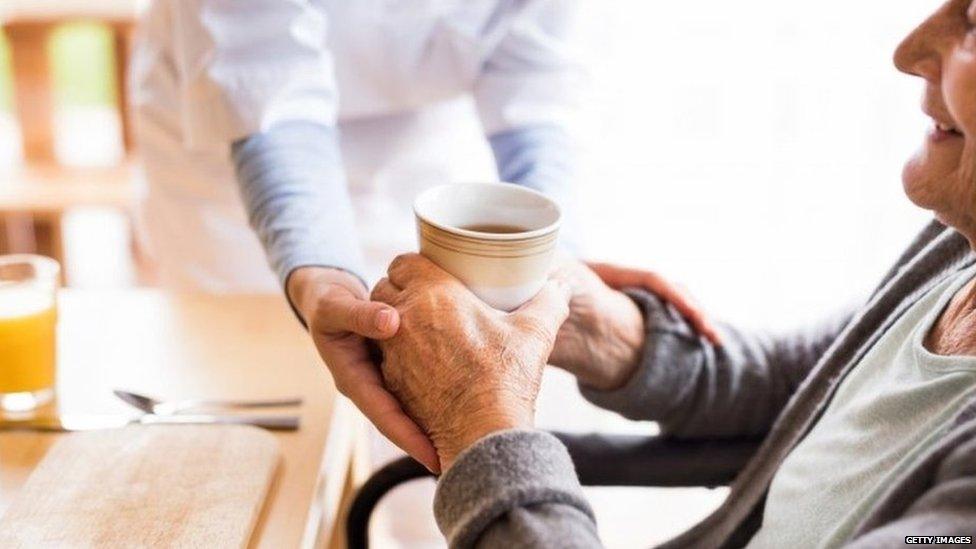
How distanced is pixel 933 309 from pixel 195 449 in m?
0.64

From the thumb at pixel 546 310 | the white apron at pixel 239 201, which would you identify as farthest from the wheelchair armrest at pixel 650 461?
the white apron at pixel 239 201

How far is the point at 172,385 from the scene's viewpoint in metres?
1.10

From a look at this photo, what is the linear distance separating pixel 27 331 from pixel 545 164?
0.61 meters

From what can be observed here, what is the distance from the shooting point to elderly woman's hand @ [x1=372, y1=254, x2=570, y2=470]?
2.67 ft

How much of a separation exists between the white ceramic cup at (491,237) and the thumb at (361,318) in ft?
0.20

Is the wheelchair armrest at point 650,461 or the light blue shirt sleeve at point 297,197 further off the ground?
the light blue shirt sleeve at point 297,197

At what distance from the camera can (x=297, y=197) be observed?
1125 millimetres

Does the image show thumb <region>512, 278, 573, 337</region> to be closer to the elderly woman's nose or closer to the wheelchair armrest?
the wheelchair armrest

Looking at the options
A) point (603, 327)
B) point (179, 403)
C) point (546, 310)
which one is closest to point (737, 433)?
point (603, 327)

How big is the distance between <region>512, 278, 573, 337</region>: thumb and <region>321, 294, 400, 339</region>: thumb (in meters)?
0.10

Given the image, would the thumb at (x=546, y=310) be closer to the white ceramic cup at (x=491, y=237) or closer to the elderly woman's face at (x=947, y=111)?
the white ceramic cup at (x=491, y=237)

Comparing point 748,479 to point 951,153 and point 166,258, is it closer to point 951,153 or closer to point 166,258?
point 951,153

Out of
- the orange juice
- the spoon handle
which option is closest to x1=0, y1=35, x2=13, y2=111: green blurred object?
the orange juice

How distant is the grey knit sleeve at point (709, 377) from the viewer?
110 centimetres
